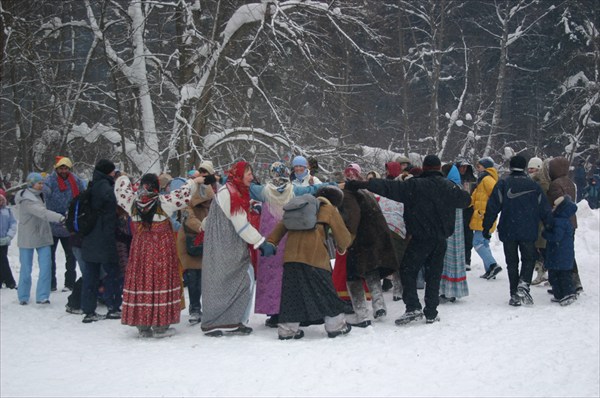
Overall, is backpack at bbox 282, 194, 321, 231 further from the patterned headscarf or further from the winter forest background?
the winter forest background

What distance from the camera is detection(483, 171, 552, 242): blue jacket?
766 centimetres

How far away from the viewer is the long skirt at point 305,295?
6.38 m

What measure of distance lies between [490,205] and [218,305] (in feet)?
12.1

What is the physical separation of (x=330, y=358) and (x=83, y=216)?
3.64 metres

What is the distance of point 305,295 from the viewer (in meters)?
6.38

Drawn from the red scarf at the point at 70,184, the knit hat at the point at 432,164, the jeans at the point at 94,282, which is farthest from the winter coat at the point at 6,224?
the knit hat at the point at 432,164

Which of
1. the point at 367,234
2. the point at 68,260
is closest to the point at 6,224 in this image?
the point at 68,260

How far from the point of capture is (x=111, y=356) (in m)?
6.15

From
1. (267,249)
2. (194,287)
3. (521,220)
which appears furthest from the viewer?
(521,220)

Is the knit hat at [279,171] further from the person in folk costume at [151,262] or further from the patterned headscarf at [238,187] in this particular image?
the person in folk costume at [151,262]

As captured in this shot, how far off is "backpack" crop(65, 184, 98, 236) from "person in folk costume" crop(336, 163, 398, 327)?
10.0ft

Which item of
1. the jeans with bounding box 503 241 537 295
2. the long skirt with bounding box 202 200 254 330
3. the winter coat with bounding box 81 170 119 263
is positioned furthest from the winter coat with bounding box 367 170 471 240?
the winter coat with bounding box 81 170 119 263

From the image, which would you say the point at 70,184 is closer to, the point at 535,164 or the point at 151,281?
the point at 151,281

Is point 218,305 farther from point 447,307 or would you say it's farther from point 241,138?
point 241,138
